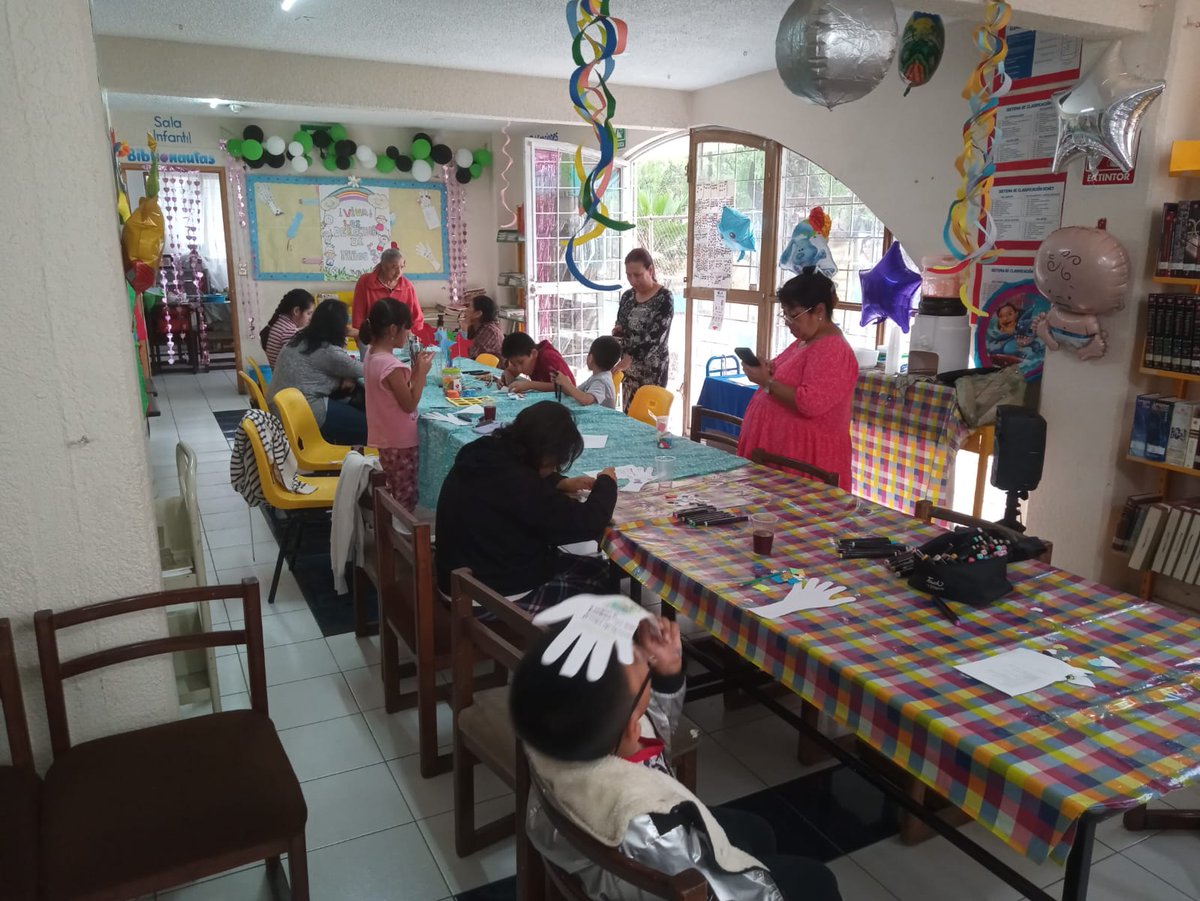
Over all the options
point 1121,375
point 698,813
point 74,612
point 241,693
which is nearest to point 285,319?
point 241,693

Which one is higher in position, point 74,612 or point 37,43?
point 37,43

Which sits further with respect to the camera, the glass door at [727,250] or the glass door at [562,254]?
the glass door at [562,254]

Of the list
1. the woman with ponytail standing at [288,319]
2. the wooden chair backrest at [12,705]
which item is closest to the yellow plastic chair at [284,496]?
the wooden chair backrest at [12,705]

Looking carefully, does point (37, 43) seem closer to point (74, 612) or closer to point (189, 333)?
point (74, 612)

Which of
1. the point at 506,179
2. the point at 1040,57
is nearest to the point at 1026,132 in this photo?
the point at 1040,57

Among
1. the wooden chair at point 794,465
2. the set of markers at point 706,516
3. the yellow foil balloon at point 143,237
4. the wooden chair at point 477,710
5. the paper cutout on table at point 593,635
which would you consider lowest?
the wooden chair at point 477,710

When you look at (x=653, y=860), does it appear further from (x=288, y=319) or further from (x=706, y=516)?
(x=288, y=319)

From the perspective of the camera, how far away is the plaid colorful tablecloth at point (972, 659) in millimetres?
1328

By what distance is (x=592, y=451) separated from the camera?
3.28 metres

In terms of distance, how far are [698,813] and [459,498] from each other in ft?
4.30

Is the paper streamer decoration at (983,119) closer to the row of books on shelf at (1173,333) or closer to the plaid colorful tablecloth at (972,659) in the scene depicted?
the row of books on shelf at (1173,333)

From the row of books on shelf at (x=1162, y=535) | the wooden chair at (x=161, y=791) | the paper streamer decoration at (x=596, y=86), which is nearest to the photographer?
the wooden chair at (x=161, y=791)

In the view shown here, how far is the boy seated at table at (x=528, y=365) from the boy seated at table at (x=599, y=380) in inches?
4.3

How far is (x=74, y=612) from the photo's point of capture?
5.55 feet
